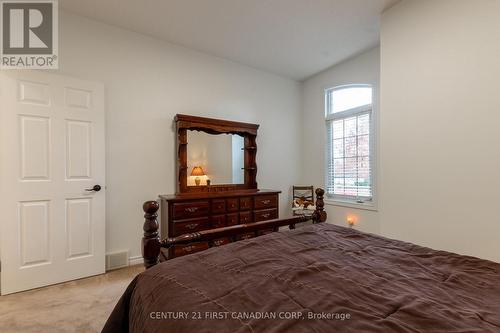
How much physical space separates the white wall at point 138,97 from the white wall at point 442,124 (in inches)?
84.7

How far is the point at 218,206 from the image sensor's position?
3.01 m

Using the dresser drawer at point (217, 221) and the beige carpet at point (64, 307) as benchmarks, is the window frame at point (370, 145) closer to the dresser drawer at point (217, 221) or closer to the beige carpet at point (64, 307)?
the dresser drawer at point (217, 221)

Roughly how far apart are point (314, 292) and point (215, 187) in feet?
8.74

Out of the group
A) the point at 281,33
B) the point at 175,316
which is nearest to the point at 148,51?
the point at 281,33

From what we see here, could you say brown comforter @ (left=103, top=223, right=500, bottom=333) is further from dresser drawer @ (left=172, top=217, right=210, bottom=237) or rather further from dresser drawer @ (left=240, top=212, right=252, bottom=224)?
dresser drawer @ (left=240, top=212, right=252, bottom=224)

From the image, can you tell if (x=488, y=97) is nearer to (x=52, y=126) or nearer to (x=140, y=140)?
(x=140, y=140)

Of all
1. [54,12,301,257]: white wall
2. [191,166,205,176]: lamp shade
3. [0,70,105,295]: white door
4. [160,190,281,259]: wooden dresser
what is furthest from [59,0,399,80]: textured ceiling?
[160,190,281,259]: wooden dresser

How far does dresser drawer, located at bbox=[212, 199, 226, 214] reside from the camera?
2977 millimetres

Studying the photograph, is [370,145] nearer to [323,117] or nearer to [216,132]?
[323,117]

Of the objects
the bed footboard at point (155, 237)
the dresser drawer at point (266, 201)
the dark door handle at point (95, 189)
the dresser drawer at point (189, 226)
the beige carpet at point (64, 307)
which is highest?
the dark door handle at point (95, 189)

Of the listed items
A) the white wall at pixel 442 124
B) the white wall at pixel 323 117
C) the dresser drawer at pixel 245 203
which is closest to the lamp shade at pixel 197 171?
the dresser drawer at pixel 245 203

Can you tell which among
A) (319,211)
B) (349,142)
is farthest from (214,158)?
(349,142)

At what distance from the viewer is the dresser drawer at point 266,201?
3350mm

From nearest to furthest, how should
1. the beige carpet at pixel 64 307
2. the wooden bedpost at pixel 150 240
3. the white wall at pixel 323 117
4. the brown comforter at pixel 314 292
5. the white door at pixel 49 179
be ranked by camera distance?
the brown comforter at pixel 314 292, the wooden bedpost at pixel 150 240, the beige carpet at pixel 64 307, the white door at pixel 49 179, the white wall at pixel 323 117
